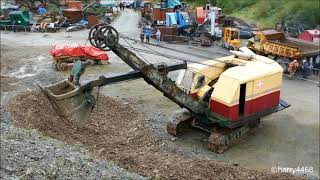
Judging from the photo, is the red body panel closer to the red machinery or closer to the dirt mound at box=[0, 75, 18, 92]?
the dirt mound at box=[0, 75, 18, 92]

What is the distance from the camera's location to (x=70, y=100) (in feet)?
33.8

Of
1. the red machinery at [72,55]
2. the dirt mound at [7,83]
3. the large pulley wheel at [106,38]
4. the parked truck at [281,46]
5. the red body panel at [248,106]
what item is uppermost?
the large pulley wheel at [106,38]

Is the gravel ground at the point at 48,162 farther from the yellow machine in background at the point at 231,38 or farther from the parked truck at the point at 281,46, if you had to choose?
the yellow machine in background at the point at 231,38

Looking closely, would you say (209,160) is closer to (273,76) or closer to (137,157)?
(137,157)

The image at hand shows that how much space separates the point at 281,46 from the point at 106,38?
12974mm

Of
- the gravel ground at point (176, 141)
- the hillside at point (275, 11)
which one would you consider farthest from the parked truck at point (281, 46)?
the hillside at point (275, 11)

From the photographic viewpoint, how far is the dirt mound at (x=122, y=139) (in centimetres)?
1171

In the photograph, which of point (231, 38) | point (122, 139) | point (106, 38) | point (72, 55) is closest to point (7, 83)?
point (72, 55)

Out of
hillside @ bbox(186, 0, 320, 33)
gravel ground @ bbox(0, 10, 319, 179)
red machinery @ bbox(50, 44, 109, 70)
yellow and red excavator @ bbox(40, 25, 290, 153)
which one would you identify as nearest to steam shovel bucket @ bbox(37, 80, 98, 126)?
yellow and red excavator @ bbox(40, 25, 290, 153)

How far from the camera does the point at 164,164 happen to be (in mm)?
12109

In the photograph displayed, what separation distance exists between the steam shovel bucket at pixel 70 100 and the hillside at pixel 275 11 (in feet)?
66.0

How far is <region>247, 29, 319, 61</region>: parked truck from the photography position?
2138 centimetres

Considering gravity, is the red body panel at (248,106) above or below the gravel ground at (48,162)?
above

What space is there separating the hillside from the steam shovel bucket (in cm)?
2011
